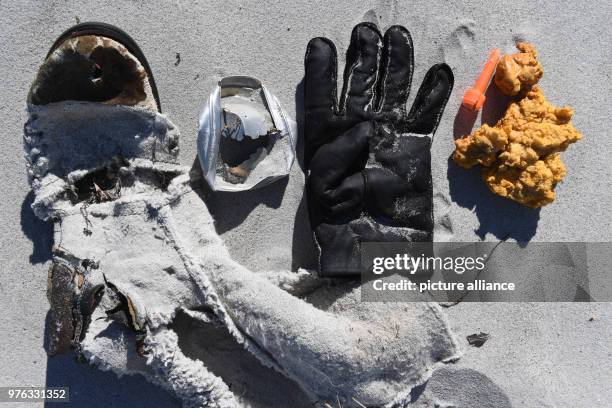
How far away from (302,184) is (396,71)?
603mm

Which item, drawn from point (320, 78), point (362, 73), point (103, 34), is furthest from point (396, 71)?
point (103, 34)

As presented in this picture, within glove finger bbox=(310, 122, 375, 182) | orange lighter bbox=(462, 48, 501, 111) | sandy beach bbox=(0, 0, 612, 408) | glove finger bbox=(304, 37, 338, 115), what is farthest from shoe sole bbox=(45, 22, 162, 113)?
orange lighter bbox=(462, 48, 501, 111)

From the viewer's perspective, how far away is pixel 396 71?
1.89 metres

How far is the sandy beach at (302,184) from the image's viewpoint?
1.95m

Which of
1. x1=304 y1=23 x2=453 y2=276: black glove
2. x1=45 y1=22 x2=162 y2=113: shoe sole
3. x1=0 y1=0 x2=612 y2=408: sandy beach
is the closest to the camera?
x1=45 y1=22 x2=162 y2=113: shoe sole

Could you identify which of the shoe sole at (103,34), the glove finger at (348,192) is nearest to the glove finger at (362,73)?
the glove finger at (348,192)

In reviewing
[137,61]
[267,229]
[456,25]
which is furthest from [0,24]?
[456,25]

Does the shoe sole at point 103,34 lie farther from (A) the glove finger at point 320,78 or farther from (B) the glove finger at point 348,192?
(B) the glove finger at point 348,192

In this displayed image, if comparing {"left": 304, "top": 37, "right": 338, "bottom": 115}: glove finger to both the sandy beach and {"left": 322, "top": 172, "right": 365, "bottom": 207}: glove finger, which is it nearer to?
the sandy beach

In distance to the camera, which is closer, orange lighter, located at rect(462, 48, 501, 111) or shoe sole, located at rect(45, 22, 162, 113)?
shoe sole, located at rect(45, 22, 162, 113)

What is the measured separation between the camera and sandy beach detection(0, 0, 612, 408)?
1946mm

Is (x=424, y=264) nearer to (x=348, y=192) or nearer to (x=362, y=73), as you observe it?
(x=348, y=192)

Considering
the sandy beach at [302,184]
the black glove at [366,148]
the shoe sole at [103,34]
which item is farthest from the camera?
the sandy beach at [302,184]

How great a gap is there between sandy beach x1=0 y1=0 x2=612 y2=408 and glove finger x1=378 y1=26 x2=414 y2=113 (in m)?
0.12
